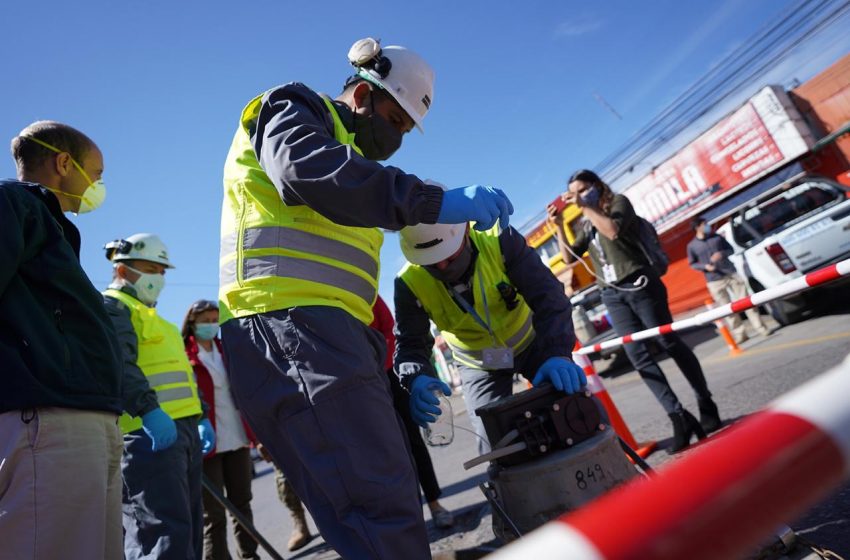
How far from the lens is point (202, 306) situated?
4984 millimetres

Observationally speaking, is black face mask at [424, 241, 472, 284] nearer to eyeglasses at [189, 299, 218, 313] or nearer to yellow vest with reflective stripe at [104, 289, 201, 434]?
yellow vest with reflective stripe at [104, 289, 201, 434]

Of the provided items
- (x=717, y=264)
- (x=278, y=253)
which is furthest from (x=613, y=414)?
(x=717, y=264)

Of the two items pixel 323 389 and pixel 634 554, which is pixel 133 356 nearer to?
pixel 323 389

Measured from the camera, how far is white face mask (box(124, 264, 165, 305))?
3738 mm

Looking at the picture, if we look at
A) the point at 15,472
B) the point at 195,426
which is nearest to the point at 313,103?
the point at 15,472

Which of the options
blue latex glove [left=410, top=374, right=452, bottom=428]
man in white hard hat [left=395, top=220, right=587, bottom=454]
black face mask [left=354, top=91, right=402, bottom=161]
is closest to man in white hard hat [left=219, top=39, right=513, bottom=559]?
black face mask [left=354, top=91, right=402, bottom=161]

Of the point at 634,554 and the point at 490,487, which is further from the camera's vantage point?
the point at 490,487

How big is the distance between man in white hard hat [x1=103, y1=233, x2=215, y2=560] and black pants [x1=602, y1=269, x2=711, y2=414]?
279 centimetres

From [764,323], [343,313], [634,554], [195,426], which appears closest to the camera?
[634,554]

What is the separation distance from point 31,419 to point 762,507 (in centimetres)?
167

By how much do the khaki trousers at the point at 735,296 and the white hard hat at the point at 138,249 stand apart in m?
6.92

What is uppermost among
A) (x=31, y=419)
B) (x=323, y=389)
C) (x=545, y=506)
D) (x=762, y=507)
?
(x=31, y=419)

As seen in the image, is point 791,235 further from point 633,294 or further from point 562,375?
Answer: point 562,375

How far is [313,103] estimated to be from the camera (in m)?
1.68
